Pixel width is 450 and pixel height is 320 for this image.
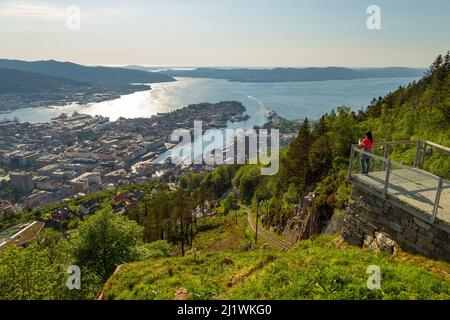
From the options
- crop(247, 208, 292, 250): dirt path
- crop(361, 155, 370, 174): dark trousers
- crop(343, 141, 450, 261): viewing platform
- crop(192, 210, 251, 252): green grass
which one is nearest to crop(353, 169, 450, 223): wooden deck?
crop(343, 141, 450, 261): viewing platform

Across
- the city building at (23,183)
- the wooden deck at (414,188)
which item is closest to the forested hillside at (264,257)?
the wooden deck at (414,188)

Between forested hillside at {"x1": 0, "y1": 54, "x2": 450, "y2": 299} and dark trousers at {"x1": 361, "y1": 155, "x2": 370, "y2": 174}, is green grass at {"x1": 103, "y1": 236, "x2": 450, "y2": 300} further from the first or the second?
dark trousers at {"x1": 361, "y1": 155, "x2": 370, "y2": 174}

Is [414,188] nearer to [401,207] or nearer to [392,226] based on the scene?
[401,207]

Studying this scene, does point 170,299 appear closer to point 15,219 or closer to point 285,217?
point 285,217

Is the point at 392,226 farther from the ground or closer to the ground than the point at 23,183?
farther from the ground

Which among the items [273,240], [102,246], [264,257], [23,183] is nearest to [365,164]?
[264,257]

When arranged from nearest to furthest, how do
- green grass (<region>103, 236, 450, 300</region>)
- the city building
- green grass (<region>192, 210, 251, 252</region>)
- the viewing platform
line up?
green grass (<region>103, 236, 450, 300</region>)
the viewing platform
green grass (<region>192, 210, 251, 252</region>)
the city building

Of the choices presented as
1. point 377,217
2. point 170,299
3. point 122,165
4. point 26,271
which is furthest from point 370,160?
point 122,165
